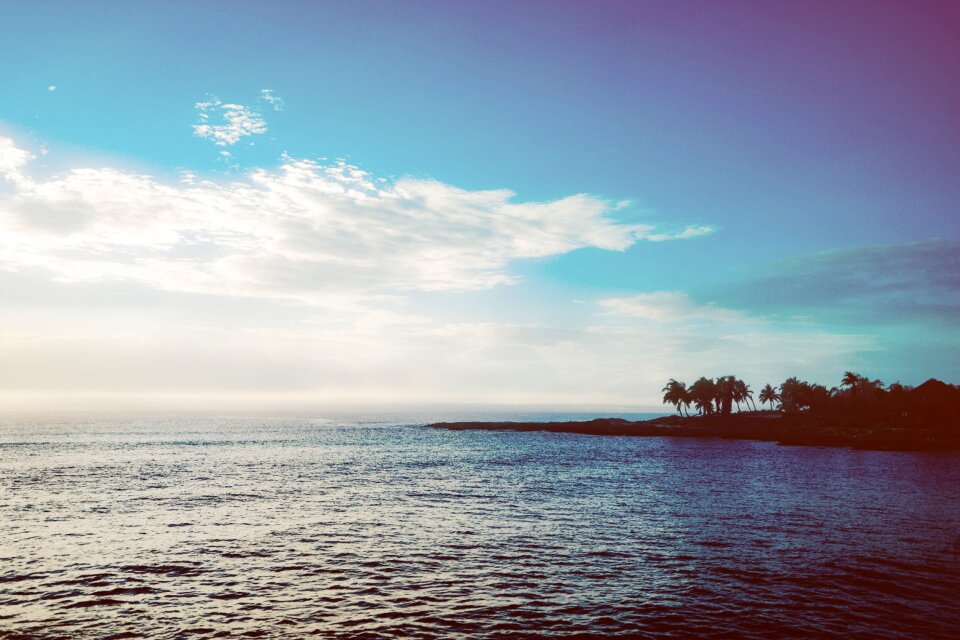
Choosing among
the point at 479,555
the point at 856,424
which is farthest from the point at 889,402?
the point at 479,555

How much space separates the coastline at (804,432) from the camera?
11612cm

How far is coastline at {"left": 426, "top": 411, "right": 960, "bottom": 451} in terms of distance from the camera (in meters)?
116

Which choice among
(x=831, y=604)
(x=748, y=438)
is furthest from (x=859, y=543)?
(x=748, y=438)

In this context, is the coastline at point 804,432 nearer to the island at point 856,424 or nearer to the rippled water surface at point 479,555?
the island at point 856,424

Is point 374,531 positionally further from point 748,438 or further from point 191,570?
point 748,438

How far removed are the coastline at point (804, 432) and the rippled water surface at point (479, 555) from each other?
51.6 m

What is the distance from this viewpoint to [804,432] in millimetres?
144750

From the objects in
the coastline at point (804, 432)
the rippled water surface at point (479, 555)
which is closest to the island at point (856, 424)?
the coastline at point (804, 432)

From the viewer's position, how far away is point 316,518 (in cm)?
4684

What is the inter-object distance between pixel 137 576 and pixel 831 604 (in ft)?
120

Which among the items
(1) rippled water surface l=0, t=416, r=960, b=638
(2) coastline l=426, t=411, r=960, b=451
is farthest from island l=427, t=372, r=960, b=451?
(1) rippled water surface l=0, t=416, r=960, b=638

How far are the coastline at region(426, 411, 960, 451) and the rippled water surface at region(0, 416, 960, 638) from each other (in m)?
51.6

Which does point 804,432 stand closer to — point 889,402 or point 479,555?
point 889,402

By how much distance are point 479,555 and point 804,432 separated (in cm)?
14023
